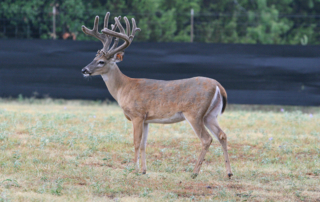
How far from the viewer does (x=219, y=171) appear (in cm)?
677

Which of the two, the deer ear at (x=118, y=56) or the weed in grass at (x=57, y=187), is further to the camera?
the deer ear at (x=118, y=56)

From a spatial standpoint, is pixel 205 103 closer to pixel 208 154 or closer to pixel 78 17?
pixel 208 154

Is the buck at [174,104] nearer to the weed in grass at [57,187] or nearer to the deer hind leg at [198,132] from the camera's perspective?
the deer hind leg at [198,132]

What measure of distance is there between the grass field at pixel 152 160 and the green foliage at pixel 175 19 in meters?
6.48

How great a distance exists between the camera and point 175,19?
21203mm

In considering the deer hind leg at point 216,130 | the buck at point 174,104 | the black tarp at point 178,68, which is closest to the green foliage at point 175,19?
the black tarp at point 178,68

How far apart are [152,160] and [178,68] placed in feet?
19.0

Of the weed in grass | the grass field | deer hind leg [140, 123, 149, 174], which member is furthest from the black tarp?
the weed in grass

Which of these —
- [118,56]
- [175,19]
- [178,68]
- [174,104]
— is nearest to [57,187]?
[174,104]

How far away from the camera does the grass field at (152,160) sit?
5.58 meters

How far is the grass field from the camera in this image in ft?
18.3

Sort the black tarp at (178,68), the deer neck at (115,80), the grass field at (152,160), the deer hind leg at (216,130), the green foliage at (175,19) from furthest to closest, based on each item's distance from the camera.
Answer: the green foliage at (175,19)
the black tarp at (178,68)
the deer neck at (115,80)
the deer hind leg at (216,130)
the grass field at (152,160)

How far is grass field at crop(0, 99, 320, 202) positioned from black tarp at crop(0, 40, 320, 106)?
58.7 inches

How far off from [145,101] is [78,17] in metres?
11.0
